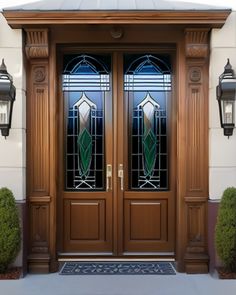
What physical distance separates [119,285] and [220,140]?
213cm

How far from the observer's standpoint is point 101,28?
6223mm

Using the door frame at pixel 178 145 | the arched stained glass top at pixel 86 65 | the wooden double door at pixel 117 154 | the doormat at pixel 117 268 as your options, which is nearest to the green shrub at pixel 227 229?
the door frame at pixel 178 145

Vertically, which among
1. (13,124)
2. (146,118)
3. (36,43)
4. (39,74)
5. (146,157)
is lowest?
(146,157)

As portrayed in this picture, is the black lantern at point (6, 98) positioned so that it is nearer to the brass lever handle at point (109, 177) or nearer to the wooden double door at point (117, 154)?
the wooden double door at point (117, 154)

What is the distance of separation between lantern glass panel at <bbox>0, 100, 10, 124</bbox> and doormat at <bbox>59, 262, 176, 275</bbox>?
2.03 m

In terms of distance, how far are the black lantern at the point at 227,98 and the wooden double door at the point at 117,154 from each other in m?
0.83

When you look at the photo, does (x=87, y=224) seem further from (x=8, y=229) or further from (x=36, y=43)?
(x=36, y=43)

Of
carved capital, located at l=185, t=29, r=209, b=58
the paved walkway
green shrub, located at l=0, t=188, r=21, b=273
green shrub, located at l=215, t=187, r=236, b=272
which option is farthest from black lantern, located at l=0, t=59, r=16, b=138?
green shrub, located at l=215, t=187, r=236, b=272

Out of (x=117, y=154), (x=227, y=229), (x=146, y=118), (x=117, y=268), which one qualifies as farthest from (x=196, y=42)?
(x=117, y=268)

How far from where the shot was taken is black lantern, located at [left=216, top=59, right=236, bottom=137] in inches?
229

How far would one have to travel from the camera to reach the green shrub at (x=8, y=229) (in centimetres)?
571

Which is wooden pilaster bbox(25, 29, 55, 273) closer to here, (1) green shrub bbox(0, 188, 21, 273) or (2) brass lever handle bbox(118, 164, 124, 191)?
(1) green shrub bbox(0, 188, 21, 273)

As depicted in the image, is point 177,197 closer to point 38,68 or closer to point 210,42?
point 210,42

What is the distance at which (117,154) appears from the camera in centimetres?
659
